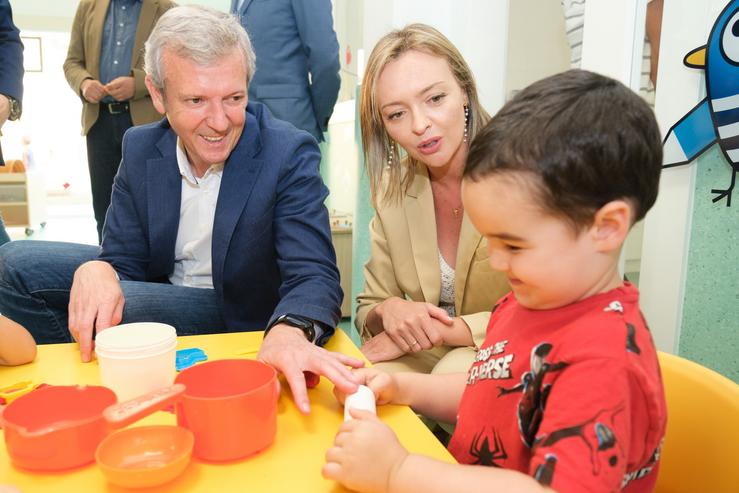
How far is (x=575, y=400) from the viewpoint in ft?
2.01

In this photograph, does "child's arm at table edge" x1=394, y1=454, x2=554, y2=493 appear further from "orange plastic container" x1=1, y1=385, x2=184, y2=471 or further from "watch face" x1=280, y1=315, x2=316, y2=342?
"watch face" x1=280, y1=315, x2=316, y2=342

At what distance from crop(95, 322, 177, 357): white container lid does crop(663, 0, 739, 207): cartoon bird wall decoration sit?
122 centimetres

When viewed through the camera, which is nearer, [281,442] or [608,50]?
[281,442]

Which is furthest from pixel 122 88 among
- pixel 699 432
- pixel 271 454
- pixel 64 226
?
pixel 64 226

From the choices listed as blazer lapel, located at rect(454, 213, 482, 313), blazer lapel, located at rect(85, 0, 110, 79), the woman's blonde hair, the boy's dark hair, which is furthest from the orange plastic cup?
blazer lapel, located at rect(85, 0, 110, 79)

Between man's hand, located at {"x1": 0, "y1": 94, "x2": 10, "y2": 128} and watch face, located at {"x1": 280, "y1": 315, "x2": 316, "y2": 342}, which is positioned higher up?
man's hand, located at {"x1": 0, "y1": 94, "x2": 10, "y2": 128}

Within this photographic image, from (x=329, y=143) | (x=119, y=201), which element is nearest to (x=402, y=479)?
(x=119, y=201)

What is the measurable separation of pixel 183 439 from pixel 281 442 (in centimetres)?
13

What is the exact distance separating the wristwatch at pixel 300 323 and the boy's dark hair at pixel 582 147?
0.53m

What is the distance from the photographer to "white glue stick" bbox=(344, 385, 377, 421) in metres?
0.81

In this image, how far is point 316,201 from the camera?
4.81 feet

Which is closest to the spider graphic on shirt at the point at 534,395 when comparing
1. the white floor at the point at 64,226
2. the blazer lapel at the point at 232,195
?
the blazer lapel at the point at 232,195

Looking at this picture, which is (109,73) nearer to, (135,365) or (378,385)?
(135,365)

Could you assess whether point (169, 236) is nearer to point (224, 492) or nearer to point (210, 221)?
point (210, 221)
